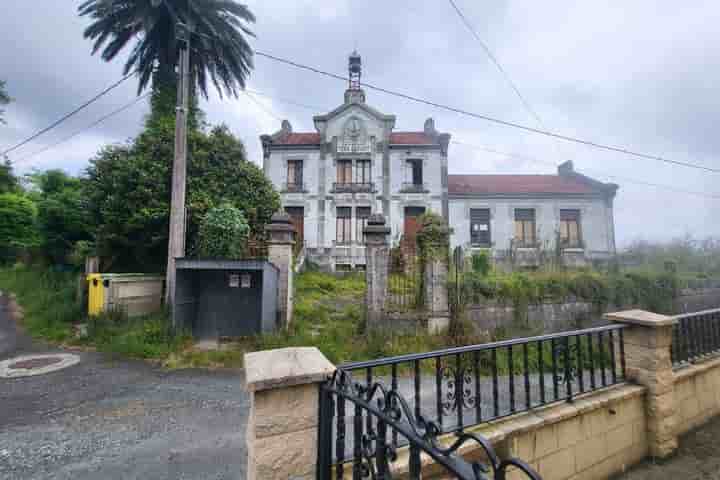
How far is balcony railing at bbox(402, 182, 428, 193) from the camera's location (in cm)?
1562

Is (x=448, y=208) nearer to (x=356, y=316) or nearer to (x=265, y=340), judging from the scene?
(x=356, y=316)

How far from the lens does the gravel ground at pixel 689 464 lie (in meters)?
3.09

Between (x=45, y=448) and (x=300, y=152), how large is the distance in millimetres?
14693

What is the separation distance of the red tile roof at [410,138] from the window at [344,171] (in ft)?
8.82

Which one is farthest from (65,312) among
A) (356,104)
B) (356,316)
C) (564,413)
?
(356,104)

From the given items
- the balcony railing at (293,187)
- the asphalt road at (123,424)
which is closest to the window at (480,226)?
the balcony railing at (293,187)

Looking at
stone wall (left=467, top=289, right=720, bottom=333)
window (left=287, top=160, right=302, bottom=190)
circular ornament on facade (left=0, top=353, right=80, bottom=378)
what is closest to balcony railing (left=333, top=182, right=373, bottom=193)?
window (left=287, top=160, right=302, bottom=190)

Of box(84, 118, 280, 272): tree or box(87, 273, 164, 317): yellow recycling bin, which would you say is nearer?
box(87, 273, 164, 317): yellow recycling bin

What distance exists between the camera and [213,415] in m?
3.75

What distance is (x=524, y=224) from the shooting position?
1655cm

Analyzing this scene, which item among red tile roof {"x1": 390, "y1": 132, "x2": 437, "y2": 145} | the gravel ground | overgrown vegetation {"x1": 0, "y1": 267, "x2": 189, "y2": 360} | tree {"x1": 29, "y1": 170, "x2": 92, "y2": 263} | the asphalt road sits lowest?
the gravel ground

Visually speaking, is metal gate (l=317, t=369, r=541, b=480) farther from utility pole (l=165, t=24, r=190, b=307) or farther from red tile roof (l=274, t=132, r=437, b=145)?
red tile roof (l=274, t=132, r=437, b=145)

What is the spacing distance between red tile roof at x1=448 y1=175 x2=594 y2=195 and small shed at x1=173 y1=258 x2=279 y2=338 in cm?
1326

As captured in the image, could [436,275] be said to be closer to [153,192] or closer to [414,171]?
[153,192]
